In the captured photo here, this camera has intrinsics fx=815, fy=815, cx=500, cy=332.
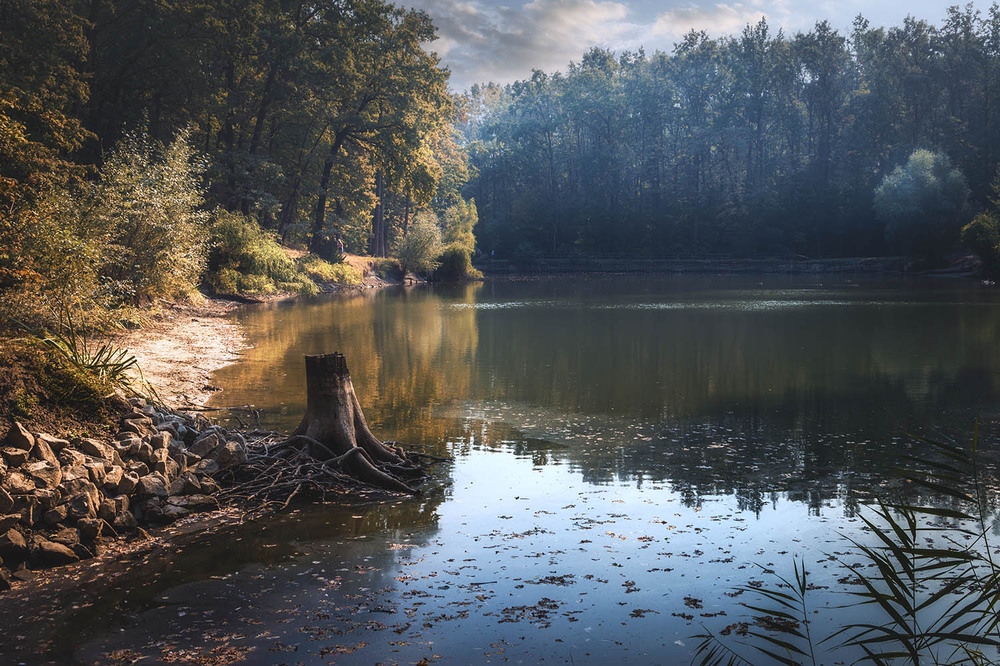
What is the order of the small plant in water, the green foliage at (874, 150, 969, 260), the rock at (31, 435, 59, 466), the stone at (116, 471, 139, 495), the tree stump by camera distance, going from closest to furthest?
1. the small plant in water
2. the rock at (31, 435, 59, 466)
3. the stone at (116, 471, 139, 495)
4. the tree stump
5. the green foliage at (874, 150, 969, 260)

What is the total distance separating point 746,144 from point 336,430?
101 m

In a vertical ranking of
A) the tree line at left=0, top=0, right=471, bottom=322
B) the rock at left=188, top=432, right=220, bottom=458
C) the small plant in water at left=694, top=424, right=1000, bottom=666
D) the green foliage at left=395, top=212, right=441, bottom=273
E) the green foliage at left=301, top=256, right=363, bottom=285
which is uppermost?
the tree line at left=0, top=0, right=471, bottom=322

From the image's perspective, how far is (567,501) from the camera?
9766 mm

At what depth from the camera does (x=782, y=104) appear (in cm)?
9788

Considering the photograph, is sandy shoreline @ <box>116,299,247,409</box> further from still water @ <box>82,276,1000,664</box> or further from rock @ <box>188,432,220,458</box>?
rock @ <box>188,432,220,458</box>

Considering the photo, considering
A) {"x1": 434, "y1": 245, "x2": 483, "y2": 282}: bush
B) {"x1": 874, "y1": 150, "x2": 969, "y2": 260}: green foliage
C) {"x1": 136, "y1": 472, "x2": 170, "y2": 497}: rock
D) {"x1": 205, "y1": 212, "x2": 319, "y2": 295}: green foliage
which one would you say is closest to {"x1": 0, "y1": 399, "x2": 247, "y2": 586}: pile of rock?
{"x1": 136, "y1": 472, "x2": 170, "y2": 497}: rock

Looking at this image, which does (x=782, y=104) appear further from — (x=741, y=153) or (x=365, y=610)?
(x=365, y=610)

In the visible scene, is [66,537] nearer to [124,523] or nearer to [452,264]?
[124,523]

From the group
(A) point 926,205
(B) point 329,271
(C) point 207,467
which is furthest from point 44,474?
(A) point 926,205

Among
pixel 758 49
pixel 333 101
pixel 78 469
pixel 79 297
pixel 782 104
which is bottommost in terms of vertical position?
pixel 78 469

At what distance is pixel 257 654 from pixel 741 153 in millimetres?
108574

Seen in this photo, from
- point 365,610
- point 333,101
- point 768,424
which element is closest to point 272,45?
point 333,101

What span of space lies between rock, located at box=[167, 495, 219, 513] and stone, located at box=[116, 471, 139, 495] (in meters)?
0.47

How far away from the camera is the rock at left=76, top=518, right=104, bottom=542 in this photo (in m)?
7.94
